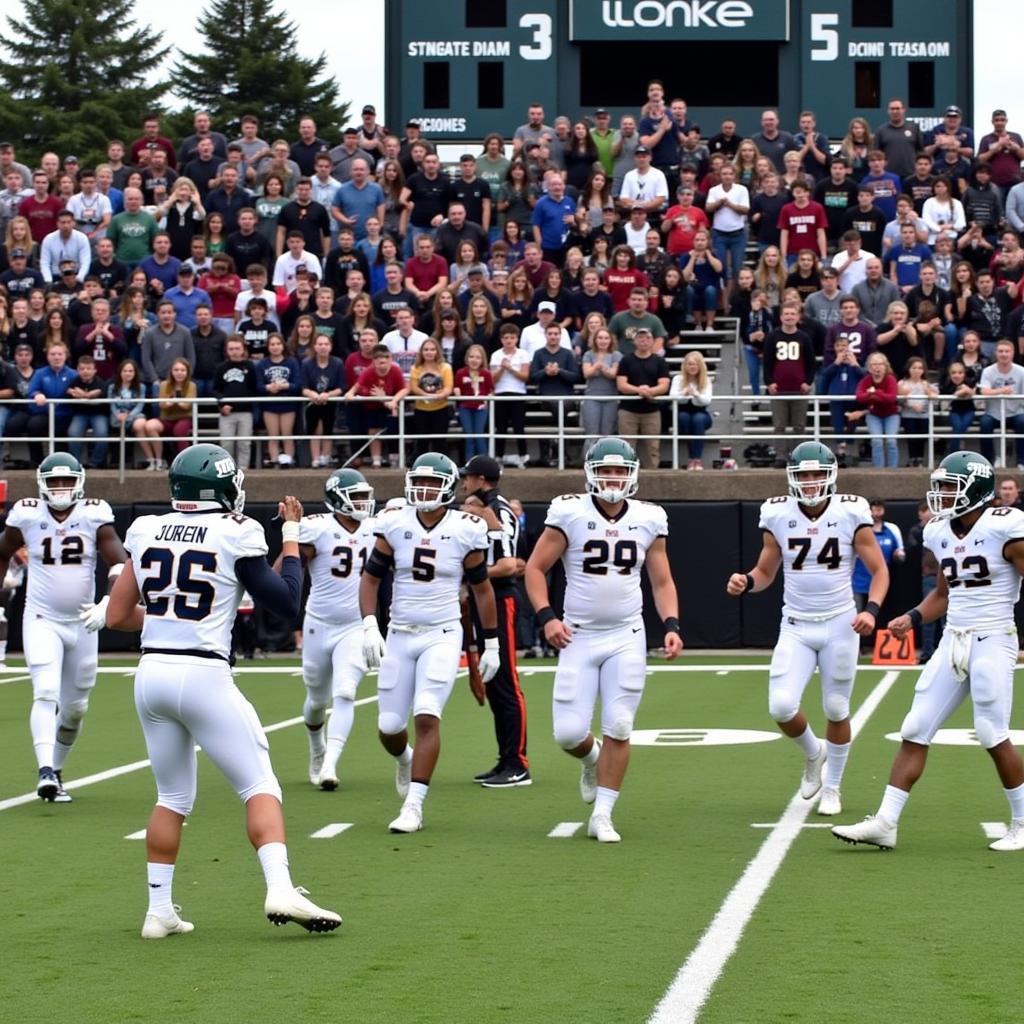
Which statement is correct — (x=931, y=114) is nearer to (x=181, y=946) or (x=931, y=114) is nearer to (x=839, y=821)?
(x=839, y=821)

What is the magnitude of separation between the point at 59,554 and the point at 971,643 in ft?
17.3

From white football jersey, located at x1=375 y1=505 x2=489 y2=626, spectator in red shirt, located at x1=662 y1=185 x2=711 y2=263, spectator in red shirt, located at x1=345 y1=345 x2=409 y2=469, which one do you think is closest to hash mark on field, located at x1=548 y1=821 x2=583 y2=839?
white football jersey, located at x1=375 y1=505 x2=489 y2=626

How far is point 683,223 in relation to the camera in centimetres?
2303

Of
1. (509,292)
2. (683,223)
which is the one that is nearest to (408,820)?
(509,292)

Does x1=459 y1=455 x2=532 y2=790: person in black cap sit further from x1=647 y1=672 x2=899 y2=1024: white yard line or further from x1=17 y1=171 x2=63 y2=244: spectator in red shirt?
x1=17 y1=171 x2=63 y2=244: spectator in red shirt

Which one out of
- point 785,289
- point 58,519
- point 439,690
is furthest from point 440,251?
point 439,690

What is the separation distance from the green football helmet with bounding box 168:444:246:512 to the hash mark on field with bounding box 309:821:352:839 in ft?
8.83

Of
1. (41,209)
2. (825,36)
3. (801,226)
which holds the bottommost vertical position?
(801,226)

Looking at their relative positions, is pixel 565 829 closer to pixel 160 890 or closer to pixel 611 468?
pixel 611 468

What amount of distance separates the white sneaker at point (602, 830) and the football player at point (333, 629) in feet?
7.60

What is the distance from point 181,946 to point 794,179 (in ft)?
58.9

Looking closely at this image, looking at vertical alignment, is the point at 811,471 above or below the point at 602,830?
above

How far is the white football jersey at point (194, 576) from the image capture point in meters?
7.14

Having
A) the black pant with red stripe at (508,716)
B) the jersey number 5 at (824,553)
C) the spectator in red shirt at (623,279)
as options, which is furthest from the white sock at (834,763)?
Result: the spectator in red shirt at (623,279)
